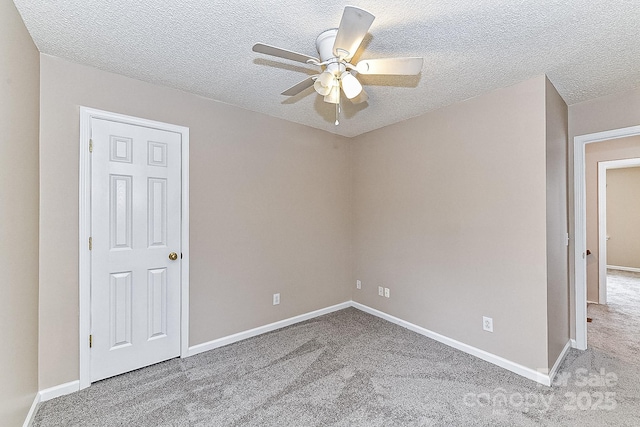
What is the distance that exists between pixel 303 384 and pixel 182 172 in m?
2.06

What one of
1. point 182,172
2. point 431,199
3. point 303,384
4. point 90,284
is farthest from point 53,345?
point 431,199

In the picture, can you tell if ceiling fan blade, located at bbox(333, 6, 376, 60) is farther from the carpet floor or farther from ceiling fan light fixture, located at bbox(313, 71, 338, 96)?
the carpet floor

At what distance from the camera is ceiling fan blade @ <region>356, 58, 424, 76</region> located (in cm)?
150

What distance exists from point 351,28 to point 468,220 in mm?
2081

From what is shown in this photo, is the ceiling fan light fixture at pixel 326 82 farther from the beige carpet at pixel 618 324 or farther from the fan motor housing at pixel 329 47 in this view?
the beige carpet at pixel 618 324

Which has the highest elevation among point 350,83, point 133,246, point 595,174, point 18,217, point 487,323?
point 350,83

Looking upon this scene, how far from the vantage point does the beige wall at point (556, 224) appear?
2.23m

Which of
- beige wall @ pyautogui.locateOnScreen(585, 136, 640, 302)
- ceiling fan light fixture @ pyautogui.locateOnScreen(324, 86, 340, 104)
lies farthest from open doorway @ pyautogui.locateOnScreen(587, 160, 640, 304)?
ceiling fan light fixture @ pyautogui.locateOnScreen(324, 86, 340, 104)

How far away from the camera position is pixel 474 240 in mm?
2609

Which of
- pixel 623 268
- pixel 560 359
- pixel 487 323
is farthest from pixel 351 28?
pixel 623 268

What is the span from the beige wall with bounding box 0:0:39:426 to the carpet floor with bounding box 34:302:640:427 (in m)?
0.46

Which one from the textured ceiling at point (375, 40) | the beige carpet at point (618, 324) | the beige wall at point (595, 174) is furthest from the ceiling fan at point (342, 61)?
the beige wall at point (595, 174)

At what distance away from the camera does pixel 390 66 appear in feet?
5.07

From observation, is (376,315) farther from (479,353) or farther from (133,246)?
(133,246)
